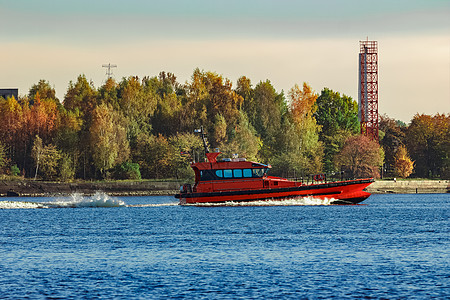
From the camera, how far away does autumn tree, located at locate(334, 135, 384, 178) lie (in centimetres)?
13200

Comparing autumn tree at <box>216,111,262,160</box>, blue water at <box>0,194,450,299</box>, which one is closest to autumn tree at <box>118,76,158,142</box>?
autumn tree at <box>216,111,262,160</box>

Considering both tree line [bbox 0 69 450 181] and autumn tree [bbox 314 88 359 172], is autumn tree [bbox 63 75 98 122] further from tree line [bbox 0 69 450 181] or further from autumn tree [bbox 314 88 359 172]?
autumn tree [bbox 314 88 359 172]

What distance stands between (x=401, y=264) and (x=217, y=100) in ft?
321

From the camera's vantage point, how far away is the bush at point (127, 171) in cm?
12712

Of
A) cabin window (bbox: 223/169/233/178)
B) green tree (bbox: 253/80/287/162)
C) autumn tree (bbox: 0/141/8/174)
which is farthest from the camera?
green tree (bbox: 253/80/287/162)

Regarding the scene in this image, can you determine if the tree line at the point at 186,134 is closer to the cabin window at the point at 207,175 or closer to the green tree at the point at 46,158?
the green tree at the point at 46,158

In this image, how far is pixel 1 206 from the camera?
282ft

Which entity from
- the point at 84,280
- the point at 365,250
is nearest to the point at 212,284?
the point at 84,280

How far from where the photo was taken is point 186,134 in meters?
132

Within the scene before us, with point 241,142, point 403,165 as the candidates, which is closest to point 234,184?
point 241,142

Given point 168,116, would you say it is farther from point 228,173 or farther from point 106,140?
point 228,173

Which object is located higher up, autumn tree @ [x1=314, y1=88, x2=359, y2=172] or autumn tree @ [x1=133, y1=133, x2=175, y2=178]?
autumn tree @ [x1=314, y1=88, x2=359, y2=172]

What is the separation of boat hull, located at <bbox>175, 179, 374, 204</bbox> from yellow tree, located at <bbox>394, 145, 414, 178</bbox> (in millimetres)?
61091

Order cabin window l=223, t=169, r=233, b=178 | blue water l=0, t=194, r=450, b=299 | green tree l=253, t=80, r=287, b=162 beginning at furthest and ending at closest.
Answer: green tree l=253, t=80, r=287, b=162 → cabin window l=223, t=169, r=233, b=178 → blue water l=0, t=194, r=450, b=299
